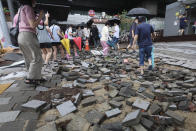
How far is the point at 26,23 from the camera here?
9.22 feet

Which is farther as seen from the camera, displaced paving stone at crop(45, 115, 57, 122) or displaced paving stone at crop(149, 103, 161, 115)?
displaced paving stone at crop(149, 103, 161, 115)

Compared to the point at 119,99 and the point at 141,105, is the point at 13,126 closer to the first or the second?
the point at 119,99

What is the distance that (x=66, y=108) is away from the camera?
2162 millimetres

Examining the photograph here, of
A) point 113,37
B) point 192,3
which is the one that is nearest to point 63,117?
point 113,37

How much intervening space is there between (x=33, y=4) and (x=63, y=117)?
8.79 feet

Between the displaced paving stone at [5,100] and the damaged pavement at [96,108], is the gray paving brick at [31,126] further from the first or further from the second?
the displaced paving stone at [5,100]

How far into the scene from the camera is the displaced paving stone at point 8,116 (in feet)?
6.15

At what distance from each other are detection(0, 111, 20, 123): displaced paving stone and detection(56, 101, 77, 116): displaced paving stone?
66 cm

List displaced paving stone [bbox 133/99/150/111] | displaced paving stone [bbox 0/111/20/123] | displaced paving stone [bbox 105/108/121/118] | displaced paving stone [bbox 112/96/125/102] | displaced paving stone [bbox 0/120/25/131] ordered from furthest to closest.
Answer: displaced paving stone [bbox 112/96/125/102] → displaced paving stone [bbox 133/99/150/111] → displaced paving stone [bbox 105/108/121/118] → displaced paving stone [bbox 0/111/20/123] → displaced paving stone [bbox 0/120/25/131]

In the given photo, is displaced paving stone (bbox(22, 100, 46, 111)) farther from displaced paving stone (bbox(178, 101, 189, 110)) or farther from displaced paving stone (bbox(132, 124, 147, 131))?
displaced paving stone (bbox(178, 101, 189, 110))

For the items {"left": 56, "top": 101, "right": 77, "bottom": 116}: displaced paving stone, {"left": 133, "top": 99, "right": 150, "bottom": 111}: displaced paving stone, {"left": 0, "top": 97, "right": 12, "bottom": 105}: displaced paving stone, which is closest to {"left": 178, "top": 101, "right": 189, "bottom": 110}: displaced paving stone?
{"left": 133, "top": 99, "right": 150, "bottom": 111}: displaced paving stone

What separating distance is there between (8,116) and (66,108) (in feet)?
2.97

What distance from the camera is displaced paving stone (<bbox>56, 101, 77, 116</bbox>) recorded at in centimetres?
208

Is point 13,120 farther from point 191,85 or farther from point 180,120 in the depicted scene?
point 191,85
